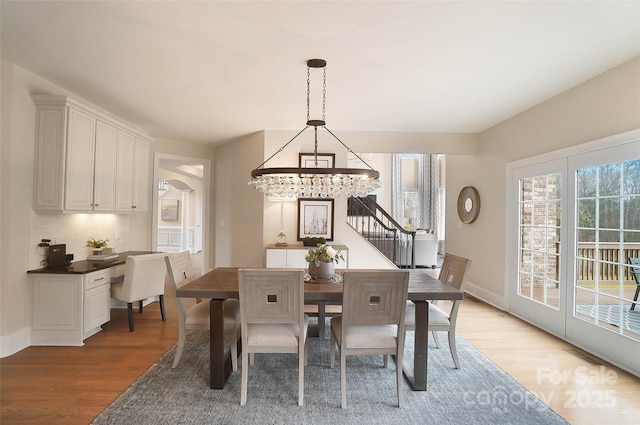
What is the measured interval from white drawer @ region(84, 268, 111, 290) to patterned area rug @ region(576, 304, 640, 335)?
16.7ft

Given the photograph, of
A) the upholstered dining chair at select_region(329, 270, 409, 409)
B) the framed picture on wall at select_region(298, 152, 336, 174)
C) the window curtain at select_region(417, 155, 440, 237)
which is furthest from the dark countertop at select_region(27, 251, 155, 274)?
the window curtain at select_region(417, 155, 440, 237)

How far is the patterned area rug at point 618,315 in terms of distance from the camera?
280 centimetres


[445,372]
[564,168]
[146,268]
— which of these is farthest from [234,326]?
[564,168]

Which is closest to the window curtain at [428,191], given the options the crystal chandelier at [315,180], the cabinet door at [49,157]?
the crystal chandelier at [315,180]

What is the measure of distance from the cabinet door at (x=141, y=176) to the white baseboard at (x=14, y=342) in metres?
1.86

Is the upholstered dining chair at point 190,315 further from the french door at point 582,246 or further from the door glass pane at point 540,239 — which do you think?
the door glass pane at point 540,239

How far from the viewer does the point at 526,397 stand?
2.43 meters

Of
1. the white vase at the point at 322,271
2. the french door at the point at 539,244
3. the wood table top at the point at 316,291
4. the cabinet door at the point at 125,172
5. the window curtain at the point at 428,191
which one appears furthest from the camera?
the window curtain at the point at 428,191

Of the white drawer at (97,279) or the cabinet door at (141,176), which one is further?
the cabinet door at (141,176)

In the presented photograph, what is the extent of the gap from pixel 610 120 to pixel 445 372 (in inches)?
109

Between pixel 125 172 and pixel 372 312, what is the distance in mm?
3754

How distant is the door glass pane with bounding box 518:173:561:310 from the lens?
374 centimetres

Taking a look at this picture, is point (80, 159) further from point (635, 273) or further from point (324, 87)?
point (635, 273)

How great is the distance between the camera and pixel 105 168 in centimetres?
388
